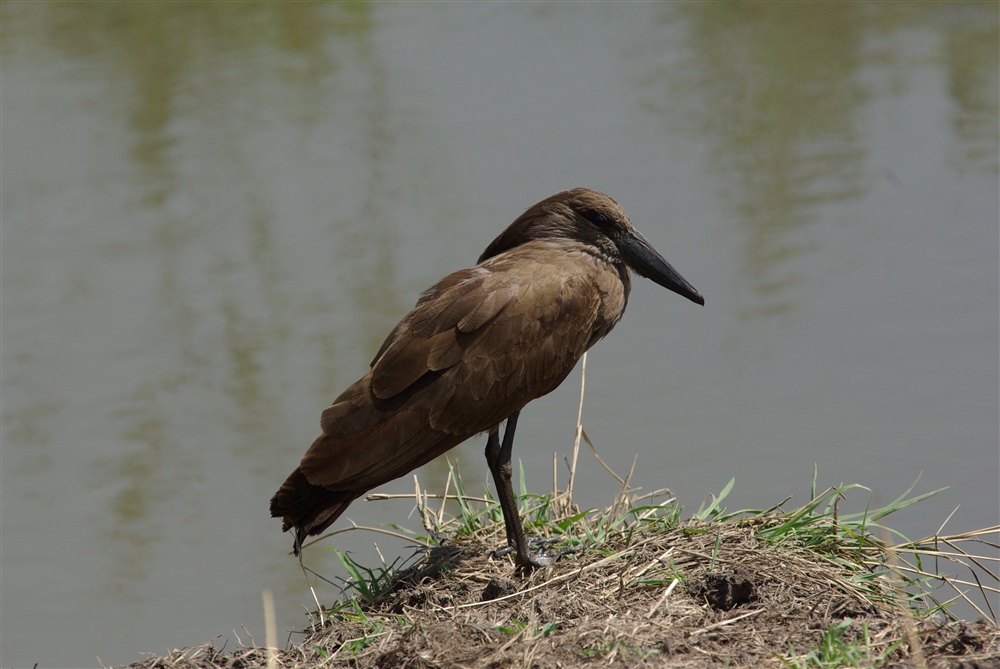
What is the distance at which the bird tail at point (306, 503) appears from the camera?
4348mm

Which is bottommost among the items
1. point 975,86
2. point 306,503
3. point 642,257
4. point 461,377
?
point 975,86

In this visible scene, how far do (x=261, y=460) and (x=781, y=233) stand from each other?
3.95 metres

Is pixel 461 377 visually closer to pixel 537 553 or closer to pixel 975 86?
pixel 537 553

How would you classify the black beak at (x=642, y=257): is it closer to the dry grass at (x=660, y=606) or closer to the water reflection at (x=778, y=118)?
the dry grass at (x=660, y=606)

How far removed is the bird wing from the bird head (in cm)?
32

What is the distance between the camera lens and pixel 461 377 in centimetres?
443

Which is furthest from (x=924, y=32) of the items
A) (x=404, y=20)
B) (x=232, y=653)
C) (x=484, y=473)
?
(x=232, y=653)

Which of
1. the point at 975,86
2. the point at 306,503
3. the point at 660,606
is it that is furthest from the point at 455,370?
the point at 975,86

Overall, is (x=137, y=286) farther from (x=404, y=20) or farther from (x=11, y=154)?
(x=404, y=20)

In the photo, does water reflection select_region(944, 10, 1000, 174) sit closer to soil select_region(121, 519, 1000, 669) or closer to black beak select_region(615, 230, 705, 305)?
black beak select_region(615, 230, 705, 305)

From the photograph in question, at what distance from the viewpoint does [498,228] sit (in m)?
7.96

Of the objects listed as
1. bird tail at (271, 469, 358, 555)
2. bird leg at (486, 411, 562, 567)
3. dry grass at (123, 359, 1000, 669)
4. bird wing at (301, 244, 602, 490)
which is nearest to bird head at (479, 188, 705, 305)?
bird wing at (301, 244, 602, 490)

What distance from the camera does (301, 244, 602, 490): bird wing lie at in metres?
4.34

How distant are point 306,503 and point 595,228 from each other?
1613 millimetres
